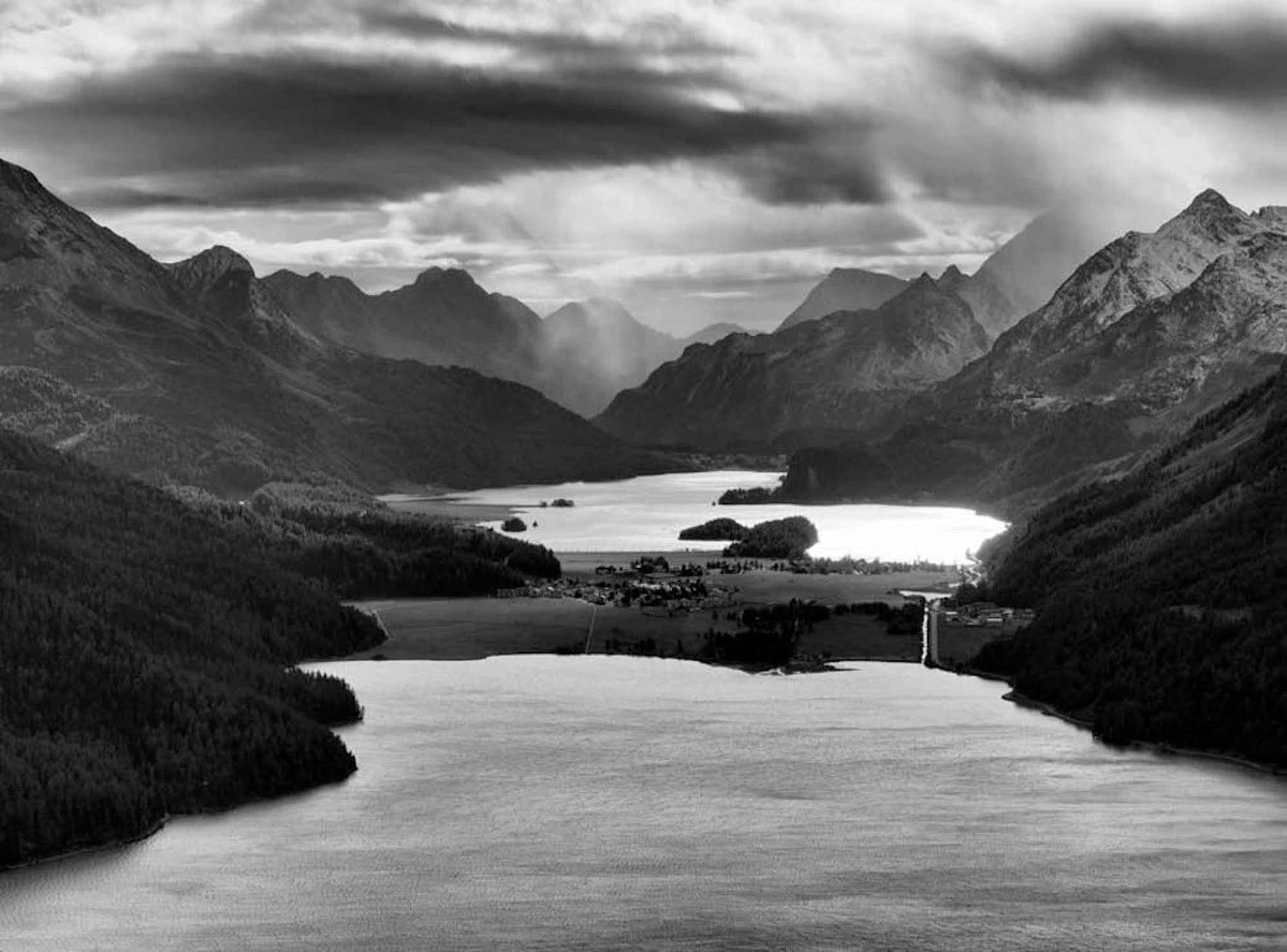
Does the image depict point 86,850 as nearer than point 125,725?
Yes

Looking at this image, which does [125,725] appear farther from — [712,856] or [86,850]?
[712,856]

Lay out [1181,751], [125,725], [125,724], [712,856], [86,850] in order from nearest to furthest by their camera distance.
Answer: [712,856]
[86,850]
[125,725]
[125,724]
[1181,751]

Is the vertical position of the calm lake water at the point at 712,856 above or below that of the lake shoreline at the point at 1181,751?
below

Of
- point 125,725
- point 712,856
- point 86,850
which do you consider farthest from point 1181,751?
point 86,850

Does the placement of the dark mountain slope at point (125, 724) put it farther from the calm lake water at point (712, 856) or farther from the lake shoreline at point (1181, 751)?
the lake shoreline at point (1181, 751)

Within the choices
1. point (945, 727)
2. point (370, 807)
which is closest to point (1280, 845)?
point (945, 727)

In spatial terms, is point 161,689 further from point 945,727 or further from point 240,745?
point 945,727

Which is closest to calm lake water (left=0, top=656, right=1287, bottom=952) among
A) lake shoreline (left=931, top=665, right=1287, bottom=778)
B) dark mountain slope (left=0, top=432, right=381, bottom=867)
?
lake shoreline (left=931, top=665, right=1287, bottom=778)

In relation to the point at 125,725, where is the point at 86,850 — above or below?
below

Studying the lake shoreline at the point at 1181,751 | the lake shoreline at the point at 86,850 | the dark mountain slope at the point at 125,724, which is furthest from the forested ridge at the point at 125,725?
the lake shoreline at the point at 1181,751
